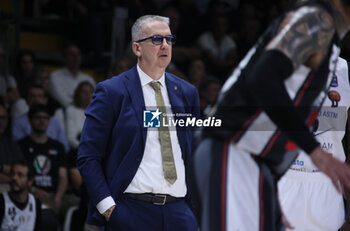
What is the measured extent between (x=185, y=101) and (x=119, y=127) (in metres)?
0.51

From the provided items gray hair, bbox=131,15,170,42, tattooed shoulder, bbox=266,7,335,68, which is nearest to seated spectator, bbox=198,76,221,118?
gray hair, bbox=131,15,170,42

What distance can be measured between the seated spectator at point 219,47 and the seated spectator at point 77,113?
2.27 metres

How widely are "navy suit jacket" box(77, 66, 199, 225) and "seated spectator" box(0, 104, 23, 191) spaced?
10.4 feet

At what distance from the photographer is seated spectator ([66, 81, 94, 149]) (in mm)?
9000

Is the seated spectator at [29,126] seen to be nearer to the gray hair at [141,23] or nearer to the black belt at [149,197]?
the gray hair at [141,23]

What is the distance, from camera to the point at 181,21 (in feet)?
35.6

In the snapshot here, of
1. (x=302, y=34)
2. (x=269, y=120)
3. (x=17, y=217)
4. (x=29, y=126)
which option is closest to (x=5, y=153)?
(x=29, y=126)

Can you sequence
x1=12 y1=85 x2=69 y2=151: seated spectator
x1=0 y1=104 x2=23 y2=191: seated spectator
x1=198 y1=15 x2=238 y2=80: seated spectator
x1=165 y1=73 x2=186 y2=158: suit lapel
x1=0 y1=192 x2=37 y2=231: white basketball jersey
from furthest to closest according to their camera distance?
x1=198 y1=15 x2=238 y2=80: seated spectator < x1=12 y1=85 x2=69 y2=151: seated spectator < x1=0 y1=104 x2=23 y2=191: seated spectator < x1=0 y1=192 x2=37 y2=231: white basketball jersey < x1=165 y1=73 x2=186 y2=158: suit lapel

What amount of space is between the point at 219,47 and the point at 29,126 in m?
3.65

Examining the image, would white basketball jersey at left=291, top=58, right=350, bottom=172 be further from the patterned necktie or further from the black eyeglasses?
the black eyeglasses

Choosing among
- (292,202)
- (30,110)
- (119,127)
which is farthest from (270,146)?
(30,110)

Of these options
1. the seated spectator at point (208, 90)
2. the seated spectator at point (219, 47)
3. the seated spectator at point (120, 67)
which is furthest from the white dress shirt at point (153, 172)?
the seated spectator at point (219, 47)

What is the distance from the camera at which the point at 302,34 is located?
280 centimetres

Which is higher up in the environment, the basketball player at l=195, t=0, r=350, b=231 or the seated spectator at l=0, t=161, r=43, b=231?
the basketball player at l=195, t=0, r=350, b=231
